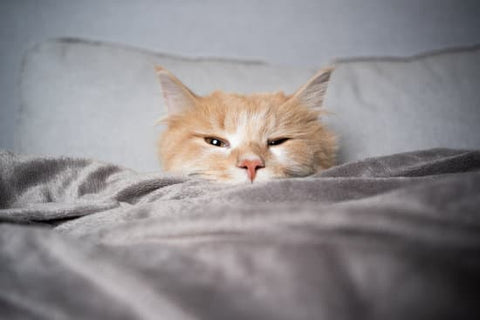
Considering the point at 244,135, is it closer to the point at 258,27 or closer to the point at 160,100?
the point at 160,100

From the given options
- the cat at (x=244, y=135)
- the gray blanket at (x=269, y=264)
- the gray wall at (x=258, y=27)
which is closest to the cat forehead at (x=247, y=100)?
the cat at (x=244, y=135)

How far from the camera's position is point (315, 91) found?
117 cm

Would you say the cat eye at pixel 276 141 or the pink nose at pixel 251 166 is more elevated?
the cat eye at pixel 276 141

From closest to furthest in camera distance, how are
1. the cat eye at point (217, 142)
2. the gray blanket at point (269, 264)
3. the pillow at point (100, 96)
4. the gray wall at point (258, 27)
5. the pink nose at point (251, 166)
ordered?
the gray blanket at point (269, 264)
the pink nose at point (251, 166)
the cat eye at point (217, 142)
the pillow at point (100, 96)
the gray wall at point (258, 27)

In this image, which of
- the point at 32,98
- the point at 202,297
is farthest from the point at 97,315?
the point at 32,98

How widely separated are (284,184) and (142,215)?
0.30m

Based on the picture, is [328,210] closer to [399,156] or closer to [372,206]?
[372,206]

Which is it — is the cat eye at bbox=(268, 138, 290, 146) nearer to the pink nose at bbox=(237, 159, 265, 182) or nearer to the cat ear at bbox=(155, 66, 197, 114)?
the pink nose at bbox=(237, 159, 265, 182)

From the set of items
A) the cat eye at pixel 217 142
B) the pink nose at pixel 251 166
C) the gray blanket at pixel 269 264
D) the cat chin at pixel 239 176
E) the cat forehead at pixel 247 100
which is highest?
the cat forehead at pixel 247 100

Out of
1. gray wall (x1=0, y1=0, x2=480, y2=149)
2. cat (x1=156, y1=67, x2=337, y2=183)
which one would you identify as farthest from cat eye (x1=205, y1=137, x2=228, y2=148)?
gray wall (x1=0, y1=0, x2=480, y2=149)

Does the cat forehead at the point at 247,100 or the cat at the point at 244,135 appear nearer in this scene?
the cat at the point at 244,135

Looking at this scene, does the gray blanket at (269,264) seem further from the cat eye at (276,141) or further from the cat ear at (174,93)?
the cat ear at (174,93)

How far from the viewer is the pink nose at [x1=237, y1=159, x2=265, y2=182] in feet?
2.75

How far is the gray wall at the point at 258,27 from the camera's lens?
1663 mm
